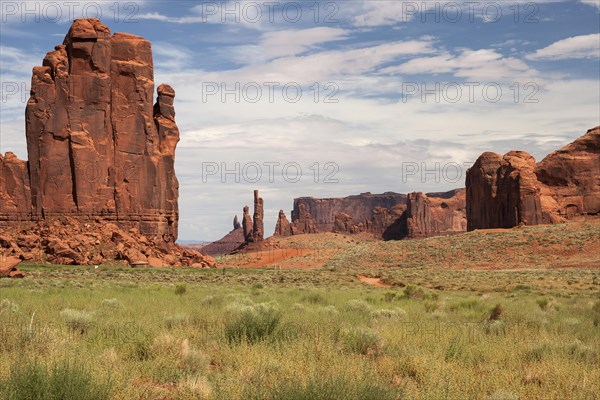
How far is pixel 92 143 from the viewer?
54.7 meters

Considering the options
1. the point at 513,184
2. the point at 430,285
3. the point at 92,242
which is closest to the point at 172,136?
the point at 92,242

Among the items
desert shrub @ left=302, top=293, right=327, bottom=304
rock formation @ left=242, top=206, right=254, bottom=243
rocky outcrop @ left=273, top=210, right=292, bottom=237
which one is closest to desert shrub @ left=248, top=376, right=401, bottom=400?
desert shrub @ left=302, top=293, right=327, bottom=304

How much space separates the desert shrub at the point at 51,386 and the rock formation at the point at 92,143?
49.0 metres

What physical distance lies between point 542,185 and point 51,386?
290 ft

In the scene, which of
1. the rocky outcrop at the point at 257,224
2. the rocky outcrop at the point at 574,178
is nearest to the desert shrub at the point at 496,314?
the rocky outcrop at the point at 574,178

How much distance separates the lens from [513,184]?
80062mm

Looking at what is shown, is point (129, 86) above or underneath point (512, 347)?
above

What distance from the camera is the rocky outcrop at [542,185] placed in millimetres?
78375

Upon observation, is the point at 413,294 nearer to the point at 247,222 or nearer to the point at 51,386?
the point at 51,386

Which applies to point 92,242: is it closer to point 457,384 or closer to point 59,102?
point 59,102

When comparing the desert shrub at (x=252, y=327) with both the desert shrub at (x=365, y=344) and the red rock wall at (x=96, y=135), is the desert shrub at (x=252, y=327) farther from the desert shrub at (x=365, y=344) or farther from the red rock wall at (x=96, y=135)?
the red rock wall at (x=96, y=135)

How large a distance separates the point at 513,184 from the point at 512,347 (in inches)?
2941

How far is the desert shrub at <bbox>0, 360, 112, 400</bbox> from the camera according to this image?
18.3ft

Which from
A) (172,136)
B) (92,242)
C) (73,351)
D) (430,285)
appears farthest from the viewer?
→ (172,136)
